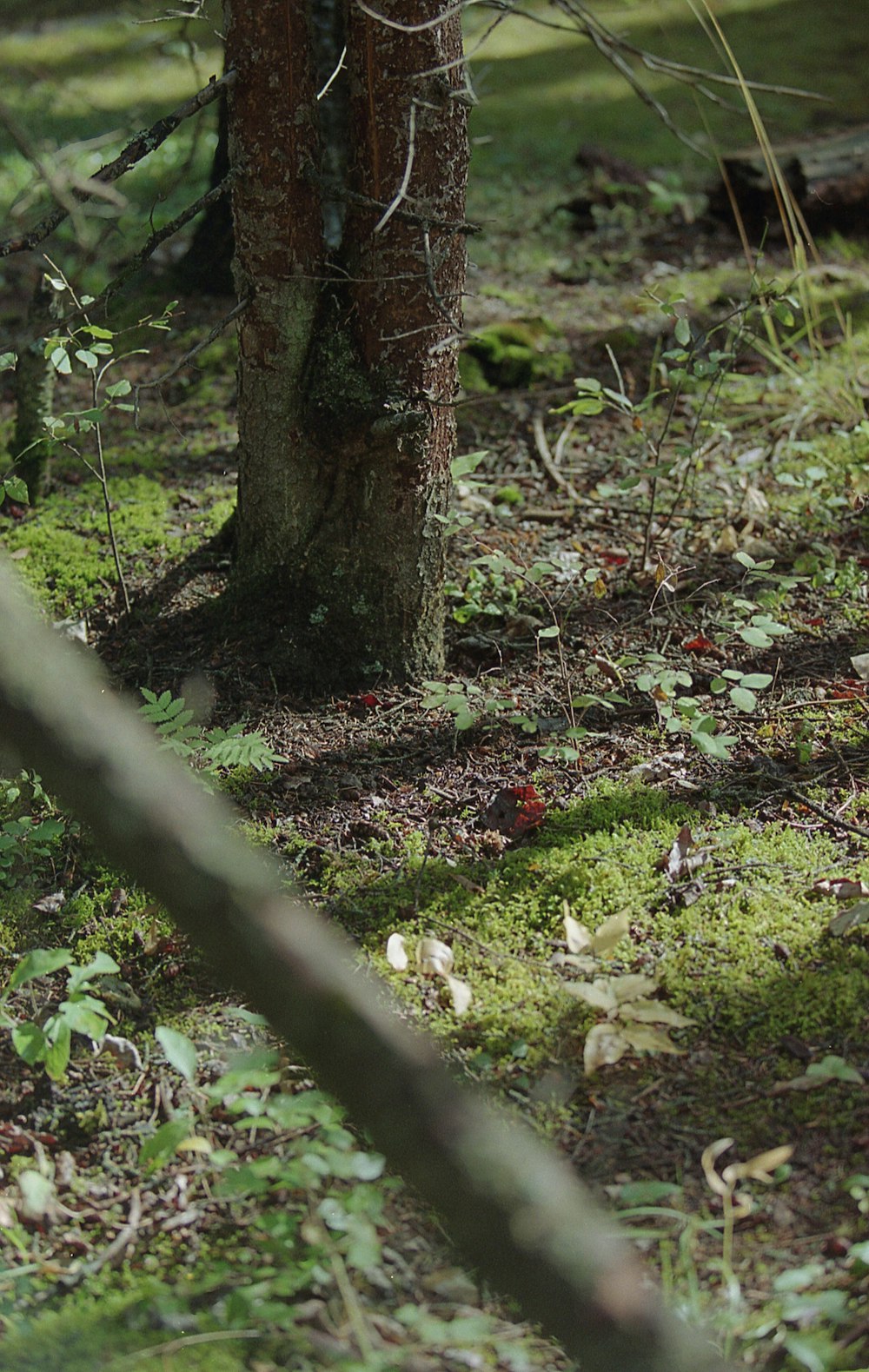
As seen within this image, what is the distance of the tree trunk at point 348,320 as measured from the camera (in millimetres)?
2773

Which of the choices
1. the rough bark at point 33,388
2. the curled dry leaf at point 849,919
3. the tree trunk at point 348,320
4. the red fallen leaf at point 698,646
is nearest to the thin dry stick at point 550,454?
the red fallen leaf at point 698,646

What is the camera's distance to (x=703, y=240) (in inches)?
264

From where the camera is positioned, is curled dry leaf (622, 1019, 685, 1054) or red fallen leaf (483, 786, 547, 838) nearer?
curled dry leaf (622, 1019, 685, 1054)

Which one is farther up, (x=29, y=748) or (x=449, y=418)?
(x=29, y=748)

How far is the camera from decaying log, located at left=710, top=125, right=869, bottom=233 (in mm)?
6430

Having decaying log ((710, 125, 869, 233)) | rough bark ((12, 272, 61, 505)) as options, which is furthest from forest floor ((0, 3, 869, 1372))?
decaying log ((710, 125, 869, 233))

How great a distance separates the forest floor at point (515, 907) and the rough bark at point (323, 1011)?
2.49ft

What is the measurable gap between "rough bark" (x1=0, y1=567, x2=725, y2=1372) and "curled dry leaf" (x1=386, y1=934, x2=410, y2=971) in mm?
1385

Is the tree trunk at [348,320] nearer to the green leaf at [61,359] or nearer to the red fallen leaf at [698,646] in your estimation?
the green leaf at [61,359]

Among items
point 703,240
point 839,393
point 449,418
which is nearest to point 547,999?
point 449,418

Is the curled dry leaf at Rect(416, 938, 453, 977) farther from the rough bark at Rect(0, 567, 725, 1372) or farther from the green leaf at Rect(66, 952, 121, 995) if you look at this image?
the rough bark at Rect(0, 567, 725, 1372)

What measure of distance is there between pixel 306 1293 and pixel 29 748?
1.32 metres

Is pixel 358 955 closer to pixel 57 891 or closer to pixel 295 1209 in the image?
pixel 295 1209

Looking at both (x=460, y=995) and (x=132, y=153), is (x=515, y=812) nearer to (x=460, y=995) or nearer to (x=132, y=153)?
(x=460, y=995)
